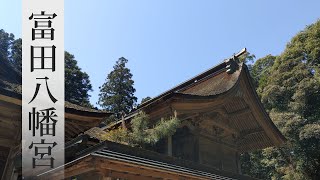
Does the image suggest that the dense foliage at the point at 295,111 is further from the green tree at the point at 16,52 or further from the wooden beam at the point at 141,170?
the green tree at the point at 16,52

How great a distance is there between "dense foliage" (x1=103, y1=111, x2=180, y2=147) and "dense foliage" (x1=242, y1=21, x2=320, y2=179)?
54.1 feet

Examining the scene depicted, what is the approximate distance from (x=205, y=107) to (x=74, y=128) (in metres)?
5.22

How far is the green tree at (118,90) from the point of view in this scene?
130 ft

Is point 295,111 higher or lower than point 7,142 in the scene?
higher

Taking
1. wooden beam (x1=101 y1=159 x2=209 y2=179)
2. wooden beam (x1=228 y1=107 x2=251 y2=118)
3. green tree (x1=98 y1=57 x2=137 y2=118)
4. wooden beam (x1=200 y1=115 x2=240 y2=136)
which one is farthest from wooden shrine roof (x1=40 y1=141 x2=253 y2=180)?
green tree (x1=98 y1=57 x2=137 y2=118)

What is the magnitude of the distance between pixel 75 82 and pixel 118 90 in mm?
6567

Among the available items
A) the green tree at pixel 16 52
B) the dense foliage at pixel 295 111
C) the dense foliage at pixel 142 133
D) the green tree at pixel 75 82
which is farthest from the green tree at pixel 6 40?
the dense foliage at pixel 142 133

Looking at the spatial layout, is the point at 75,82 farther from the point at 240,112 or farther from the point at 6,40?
the point at 240,112

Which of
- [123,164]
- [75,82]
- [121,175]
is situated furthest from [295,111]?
[75,82]

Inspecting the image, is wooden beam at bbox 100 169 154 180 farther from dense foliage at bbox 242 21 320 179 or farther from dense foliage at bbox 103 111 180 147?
dense foliage at bbox 242 21 320 179

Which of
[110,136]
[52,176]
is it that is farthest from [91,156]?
[110,136]

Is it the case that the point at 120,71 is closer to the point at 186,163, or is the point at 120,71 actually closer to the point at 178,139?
the point at 178,139

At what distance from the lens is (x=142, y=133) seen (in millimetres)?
10156

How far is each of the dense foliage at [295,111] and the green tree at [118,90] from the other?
15658 mm
